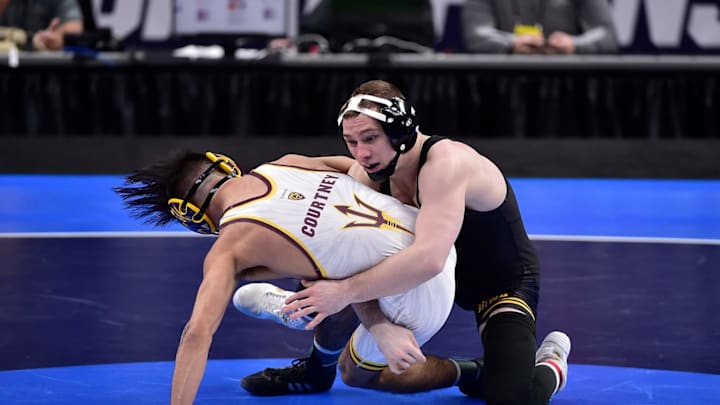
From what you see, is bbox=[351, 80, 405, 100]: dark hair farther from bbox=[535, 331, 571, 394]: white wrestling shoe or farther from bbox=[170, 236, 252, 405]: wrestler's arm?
bbox=[535, 331, 571, 394]: white wrestling shoe

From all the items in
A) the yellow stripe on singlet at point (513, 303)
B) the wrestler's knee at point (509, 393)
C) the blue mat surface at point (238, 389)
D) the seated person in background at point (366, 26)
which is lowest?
the seated person in background at point (366, 26)

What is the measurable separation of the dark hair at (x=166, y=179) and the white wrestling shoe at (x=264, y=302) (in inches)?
13.6

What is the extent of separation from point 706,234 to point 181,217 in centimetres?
401

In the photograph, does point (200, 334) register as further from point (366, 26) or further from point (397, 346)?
point (366, 26)

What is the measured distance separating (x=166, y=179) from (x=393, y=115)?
677 mm

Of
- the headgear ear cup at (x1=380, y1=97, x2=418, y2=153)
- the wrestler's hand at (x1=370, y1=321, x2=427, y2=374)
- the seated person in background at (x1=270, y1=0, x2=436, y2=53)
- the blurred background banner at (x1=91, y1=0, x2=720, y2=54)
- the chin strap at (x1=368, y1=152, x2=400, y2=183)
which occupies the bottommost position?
the blurred background banner at (x1=91, y1=0, x2=720, y2=54)

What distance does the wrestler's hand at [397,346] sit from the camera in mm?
2951

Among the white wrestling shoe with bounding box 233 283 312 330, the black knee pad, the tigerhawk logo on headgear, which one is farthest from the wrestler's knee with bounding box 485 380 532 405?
the tigerhawk logo on headgear

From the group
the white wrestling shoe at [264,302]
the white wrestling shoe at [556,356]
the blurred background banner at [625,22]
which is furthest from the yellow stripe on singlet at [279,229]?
the blurred background banner at [625,22]

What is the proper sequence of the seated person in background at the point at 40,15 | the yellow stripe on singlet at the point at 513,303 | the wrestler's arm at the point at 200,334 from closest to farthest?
the wrestler's arm at the point at 200,334
the yellow stripe on singlet at the point at 513,303
the seated person in background at the point at 40,15

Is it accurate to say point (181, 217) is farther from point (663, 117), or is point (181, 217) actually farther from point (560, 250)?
point (663, 117)

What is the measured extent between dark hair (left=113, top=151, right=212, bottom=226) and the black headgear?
1.51 feet

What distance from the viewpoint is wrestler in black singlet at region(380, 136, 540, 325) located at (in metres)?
3.35

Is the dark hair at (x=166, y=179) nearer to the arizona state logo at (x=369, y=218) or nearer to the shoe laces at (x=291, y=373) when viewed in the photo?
the arizona state logo at (x=369, y=218)
